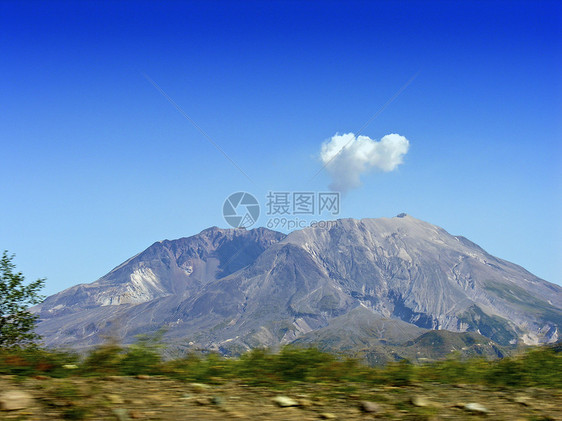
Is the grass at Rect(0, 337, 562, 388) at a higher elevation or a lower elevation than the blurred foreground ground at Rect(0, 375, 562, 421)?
higher

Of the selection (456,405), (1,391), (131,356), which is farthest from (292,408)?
(1,391)

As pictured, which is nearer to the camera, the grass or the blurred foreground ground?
the blurred foreground ground

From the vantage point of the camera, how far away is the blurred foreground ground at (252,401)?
741 cm

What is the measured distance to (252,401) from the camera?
8.43m

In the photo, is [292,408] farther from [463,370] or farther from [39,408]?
[463,370]

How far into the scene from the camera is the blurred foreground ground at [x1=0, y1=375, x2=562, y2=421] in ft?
24.3

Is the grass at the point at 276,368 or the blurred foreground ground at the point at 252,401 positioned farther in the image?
the grass at the point at 276,368

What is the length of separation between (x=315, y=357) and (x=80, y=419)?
5.20 meters

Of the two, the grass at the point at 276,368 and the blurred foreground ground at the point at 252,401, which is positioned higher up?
the grass at the point at 276,368

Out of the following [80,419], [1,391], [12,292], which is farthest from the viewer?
[12,292]

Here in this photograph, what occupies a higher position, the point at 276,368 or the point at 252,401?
the point at 276,368

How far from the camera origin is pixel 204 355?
10789 mm

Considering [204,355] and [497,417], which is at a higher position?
[204,355]

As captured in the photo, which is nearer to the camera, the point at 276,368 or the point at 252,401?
the point at 252,401
